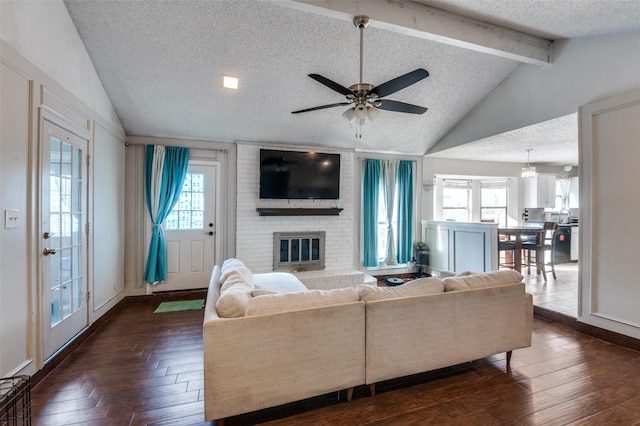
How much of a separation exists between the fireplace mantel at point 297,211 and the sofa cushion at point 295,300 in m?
2.84

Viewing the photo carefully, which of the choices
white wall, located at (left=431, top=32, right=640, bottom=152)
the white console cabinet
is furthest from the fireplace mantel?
white wall, located at (left=431, top=32, right=640, bottom=152)

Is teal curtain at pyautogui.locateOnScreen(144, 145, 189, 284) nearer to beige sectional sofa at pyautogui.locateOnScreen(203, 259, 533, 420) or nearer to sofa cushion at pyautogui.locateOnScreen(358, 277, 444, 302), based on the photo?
beige sectional sofa at pyautogui.locateOnScreen(203, 259, 533, 420)

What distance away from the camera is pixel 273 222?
15.8 feet

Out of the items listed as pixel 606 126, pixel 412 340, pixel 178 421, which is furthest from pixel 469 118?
pixel 178 421

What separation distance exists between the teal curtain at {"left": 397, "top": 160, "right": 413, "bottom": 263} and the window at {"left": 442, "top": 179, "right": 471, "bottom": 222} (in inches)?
49.6

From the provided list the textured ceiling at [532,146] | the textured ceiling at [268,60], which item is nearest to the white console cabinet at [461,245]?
the textured ceiling at [532,146]

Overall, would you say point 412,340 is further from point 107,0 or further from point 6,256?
point 107,0

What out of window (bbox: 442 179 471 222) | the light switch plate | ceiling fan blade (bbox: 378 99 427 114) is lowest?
the light switch plate

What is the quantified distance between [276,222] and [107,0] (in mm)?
3219

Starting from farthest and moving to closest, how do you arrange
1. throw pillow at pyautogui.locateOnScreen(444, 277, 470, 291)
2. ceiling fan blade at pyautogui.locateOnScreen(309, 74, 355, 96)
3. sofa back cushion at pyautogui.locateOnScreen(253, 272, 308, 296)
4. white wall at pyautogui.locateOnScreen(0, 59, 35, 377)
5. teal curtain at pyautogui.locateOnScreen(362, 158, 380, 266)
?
teal curtain at pyautogui.locateOnScreen(362, 158, 380, 266), sofa back cushion at pyautogui.locateOnScreen(253, 272, 308, 296), ceiling fan blade at pyautogui.locateOnScreen(309, 74, 355, 96), throw pillow at pyautogui.locateOnScreen(444, 277, 470, 291), white wall at pyautogui.locateOnScreen(0, 59, 35, 377)

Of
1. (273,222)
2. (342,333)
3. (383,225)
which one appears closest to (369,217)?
(383,225)

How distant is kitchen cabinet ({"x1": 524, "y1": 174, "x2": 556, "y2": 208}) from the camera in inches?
256

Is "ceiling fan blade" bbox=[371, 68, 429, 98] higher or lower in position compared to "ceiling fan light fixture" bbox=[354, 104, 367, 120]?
higher

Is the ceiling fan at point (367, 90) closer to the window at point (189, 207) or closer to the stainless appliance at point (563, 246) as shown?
the window at point (189, 207)
